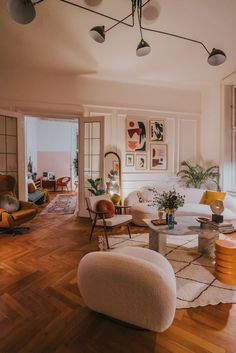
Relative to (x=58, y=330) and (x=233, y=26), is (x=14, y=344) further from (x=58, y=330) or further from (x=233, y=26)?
(x=233, y=26)

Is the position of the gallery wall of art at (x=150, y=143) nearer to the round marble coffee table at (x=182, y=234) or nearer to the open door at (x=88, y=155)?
the open door at (x=88, y=155)

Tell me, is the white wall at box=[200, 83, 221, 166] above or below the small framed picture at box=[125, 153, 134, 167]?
above

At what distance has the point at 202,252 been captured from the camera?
3316 millimetres

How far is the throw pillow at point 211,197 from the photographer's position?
16.0 ft

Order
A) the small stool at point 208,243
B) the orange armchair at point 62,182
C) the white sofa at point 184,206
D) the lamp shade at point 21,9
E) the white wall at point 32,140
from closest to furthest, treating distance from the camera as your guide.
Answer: the lamp shade at point 21,9 < the small stool at point 208,243 < the white sofa at point 184,206 < the white wall at point 32,140 < the orange armchair at point 62,182

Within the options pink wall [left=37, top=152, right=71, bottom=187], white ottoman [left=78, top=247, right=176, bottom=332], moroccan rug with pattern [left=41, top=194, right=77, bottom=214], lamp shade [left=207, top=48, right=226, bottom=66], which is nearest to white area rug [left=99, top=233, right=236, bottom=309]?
white ottoman [left=78, top=247, right=176, bottom=332]

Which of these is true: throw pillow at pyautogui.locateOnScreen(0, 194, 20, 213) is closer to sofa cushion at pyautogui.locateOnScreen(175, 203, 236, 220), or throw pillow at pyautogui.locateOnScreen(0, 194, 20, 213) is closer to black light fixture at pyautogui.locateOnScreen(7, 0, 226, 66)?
black light fixture at pyautogui.locateOnScreen(7, 0, 226, 66)

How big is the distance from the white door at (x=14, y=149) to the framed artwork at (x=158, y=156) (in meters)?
3.35

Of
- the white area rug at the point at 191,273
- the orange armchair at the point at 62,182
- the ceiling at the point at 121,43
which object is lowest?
the white area rug at the point at 191,273

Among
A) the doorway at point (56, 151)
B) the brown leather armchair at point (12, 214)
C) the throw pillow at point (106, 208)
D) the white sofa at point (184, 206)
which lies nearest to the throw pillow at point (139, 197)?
the white sofa at point (184, 206)

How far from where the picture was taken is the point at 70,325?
1.84 meters

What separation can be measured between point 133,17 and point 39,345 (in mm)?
3895

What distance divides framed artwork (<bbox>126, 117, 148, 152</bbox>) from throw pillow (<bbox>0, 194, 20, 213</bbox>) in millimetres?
3057

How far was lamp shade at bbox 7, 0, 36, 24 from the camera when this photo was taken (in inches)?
86.2
